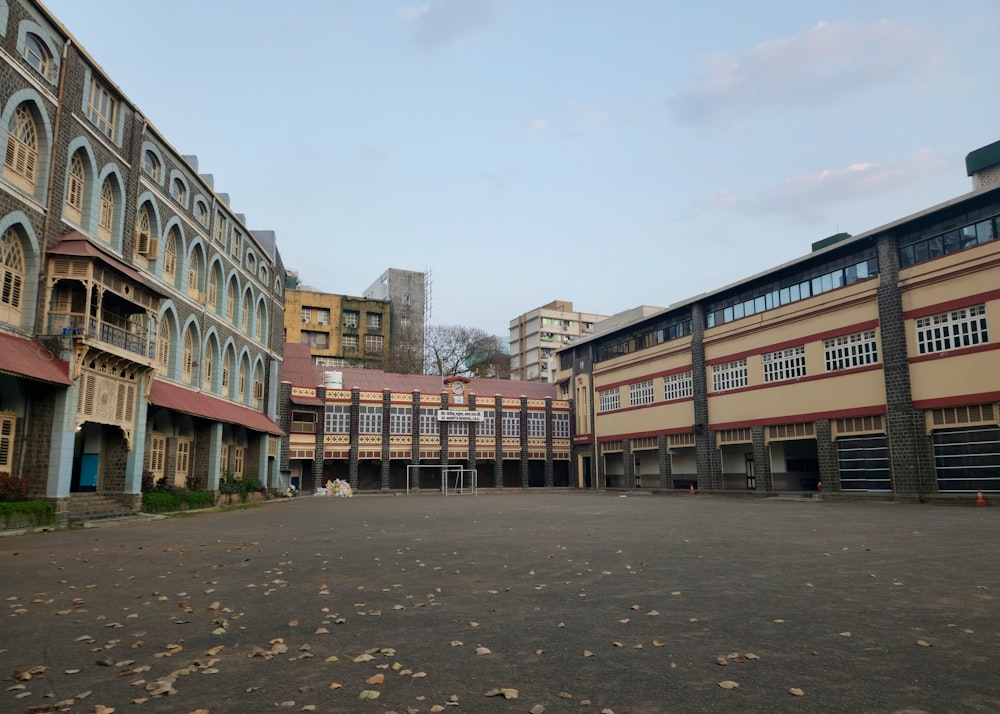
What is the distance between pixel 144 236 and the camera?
26.8 m

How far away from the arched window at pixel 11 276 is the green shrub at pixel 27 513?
17.1 ft

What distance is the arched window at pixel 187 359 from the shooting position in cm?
3157

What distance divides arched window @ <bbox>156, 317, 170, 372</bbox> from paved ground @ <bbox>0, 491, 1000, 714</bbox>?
54.5 ft

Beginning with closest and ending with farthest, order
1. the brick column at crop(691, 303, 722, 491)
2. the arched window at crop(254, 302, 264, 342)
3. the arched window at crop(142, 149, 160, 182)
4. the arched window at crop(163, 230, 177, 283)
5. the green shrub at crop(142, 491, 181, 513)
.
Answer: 1. the green shrub at crop(142, 491, 181, 513)
2. the arched window at crop(142, 149, 160, 182)
3. the arched window at crop(163, 230, 177, 283)
4. the arched window at crop(254, 302, 264, 342)
5. the brick column at crop(691, 303, 722, 491)

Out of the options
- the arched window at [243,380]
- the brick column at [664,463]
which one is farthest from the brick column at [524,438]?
the arched window at [243,380]

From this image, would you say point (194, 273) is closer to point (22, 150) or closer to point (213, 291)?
point (213, 291)

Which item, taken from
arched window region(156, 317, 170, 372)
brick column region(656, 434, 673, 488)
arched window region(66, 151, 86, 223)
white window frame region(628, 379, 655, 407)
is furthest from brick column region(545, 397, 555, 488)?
arched window region(66, 151, 86, 223)

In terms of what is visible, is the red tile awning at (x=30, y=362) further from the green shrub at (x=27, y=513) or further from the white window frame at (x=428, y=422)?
the white window frame at (x=428, y=422)

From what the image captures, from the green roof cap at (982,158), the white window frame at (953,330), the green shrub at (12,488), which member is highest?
the green roof cap at (982,158)

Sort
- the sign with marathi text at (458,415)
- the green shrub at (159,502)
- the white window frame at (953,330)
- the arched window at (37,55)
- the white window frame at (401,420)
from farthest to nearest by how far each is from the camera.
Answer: the sign with marathi text at (458,415) < the white window frame at (401,420) < the white window frame at (953,330) < the green shrub at (159,502) < the arched window at (37,55)

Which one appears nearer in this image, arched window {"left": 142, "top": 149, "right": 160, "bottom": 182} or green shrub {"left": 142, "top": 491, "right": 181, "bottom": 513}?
green shrub {"left": 142, "top": 491, "right": 181, "bottom": 513}

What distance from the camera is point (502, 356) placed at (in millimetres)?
96062

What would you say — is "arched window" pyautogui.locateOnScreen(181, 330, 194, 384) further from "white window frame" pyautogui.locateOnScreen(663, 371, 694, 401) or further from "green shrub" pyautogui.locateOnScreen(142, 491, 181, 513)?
"white window frame" pyautogui.locateOnScreen(663, 371, 694, 401)

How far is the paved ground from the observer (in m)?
4.91
